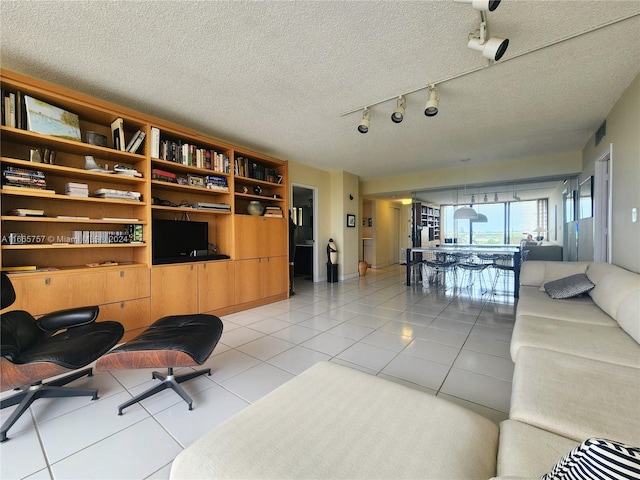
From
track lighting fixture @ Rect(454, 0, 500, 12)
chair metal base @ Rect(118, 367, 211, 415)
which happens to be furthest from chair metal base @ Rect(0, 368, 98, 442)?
track lighting fixture @ Rect(454, 0, 500, 12)

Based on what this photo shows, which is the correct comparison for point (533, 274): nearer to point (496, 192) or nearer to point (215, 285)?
point (215, 285)

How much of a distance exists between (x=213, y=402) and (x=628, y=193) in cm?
423

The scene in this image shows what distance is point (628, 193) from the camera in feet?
8.65

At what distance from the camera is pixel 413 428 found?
938 millimetres

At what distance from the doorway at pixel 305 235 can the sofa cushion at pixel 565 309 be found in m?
3.79

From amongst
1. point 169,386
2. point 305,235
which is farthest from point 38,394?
point 305,235

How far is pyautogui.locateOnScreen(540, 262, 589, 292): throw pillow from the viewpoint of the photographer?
3031mm

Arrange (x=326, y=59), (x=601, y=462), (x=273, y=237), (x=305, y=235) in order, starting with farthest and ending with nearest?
(x=305, y=235) → (x=273, y=237) → (x=326, y=59) → (x=601, y=462)

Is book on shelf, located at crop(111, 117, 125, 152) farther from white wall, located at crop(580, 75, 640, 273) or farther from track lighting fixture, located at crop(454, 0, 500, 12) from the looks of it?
white wall, located at crop(580, 75, 640, 273)

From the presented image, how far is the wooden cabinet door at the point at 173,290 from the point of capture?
9.80ft

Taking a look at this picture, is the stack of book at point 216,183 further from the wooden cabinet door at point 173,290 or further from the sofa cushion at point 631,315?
the sofa cushion at point 631,315

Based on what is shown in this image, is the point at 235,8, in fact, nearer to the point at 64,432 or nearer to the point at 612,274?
the point at 64,432

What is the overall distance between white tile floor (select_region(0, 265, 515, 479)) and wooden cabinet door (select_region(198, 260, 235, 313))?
11.3 inches

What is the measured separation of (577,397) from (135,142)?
403 cm
